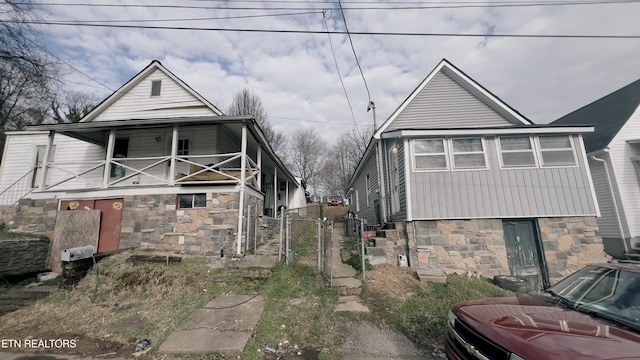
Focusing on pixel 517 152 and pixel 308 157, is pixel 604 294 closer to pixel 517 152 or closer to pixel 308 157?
pixel 517 152

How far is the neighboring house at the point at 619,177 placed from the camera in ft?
34.1

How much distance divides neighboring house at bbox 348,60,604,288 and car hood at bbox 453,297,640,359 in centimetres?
499

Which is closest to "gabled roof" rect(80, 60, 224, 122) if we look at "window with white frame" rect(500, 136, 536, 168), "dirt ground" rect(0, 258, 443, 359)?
"dirt ground" rect(0, 258, 443, 359)

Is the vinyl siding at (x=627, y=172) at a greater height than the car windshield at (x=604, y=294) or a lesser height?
greater

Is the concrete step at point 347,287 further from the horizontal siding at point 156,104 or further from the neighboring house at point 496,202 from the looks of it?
the horizontal siding at point 156,104

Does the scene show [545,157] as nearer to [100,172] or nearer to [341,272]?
[341,272]

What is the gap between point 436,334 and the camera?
15.2ft

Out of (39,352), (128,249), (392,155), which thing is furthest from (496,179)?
(128,249)

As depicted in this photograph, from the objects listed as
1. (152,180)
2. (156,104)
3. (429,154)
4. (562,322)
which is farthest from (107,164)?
(562,322)

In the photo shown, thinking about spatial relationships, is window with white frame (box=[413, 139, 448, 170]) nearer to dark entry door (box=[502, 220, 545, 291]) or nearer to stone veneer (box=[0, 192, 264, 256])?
dark entry door (box=[502, 220, 545, 291])

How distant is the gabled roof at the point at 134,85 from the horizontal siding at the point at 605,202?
18.0 metres

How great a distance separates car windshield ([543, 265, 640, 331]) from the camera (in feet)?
8.61

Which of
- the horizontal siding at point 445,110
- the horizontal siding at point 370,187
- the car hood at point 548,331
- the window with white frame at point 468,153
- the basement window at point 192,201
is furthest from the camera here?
the horizontal siding at point 370,187

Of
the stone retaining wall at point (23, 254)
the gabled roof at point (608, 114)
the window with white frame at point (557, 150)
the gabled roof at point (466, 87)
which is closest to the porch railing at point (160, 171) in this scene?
the stone retaining wall at point (23, 254)
